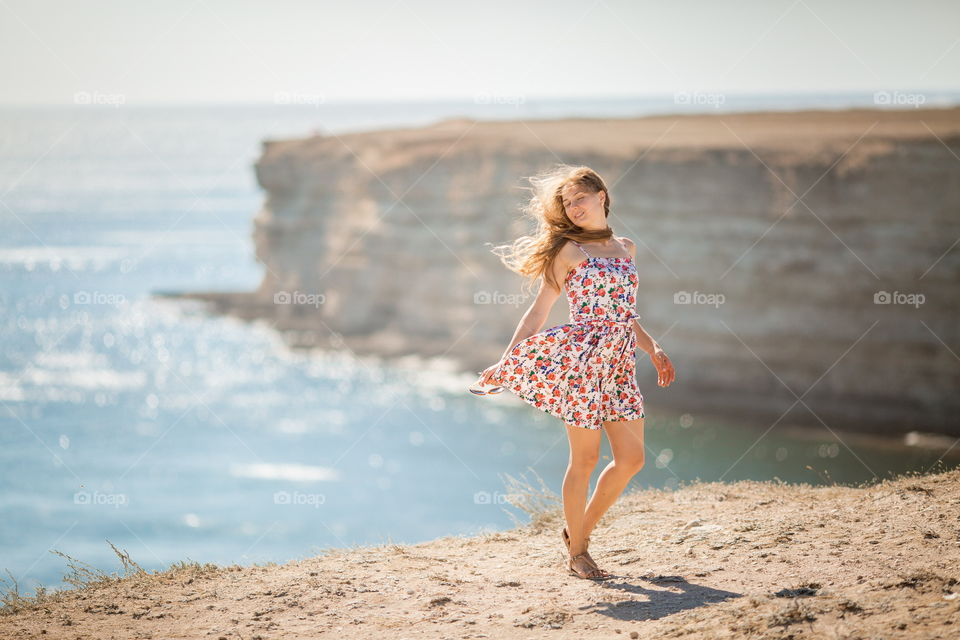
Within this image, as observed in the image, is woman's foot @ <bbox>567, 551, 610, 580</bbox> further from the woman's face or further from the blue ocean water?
the blue ocean water

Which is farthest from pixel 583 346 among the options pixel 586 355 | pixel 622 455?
pixel 622 455

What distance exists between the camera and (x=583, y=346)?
4859 millimetres

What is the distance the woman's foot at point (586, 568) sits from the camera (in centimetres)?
507

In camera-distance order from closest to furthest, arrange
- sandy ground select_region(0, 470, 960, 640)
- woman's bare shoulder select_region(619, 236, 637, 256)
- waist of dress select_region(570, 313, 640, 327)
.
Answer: sandy ground select_region(0, 470, 960, 640)
waist of dress select_region(570, 313, 640, 327)
woman's bare shoulder select_region(619, 236, 637, 256)

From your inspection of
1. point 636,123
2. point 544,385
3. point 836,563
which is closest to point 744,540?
point 836,563

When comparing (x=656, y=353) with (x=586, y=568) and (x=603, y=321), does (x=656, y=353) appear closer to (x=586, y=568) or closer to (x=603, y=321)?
(x=603, y=321)

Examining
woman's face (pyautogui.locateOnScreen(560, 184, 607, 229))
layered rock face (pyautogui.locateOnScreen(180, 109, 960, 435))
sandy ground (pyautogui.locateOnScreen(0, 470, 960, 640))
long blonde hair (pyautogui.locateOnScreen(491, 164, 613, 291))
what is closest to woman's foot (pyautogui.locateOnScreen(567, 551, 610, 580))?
sandy ground (pyautogui.locateOnScreen(0, 470, 960, 640))

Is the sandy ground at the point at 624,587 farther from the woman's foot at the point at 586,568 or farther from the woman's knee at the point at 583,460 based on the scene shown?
the woman's knee at the point at 583,460

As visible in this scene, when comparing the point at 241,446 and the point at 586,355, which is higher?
the point at 241,446

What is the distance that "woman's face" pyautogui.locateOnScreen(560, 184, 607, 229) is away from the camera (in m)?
4.92

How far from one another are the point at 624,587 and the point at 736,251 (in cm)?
2195

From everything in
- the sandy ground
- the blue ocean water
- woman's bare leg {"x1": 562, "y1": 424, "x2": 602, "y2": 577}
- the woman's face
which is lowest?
the sandy ground

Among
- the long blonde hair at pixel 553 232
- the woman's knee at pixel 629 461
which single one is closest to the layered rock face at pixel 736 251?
the long blonde hair at pixel 553 232

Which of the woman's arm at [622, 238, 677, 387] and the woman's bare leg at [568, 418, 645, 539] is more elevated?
the woman's arm at [622, 238, 677, 387]
